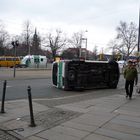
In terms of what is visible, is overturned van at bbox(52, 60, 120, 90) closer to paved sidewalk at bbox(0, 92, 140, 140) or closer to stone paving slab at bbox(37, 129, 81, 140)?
paved sidewalk at bbox(0, 92, 140, 140)

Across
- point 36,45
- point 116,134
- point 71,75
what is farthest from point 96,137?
point 36,45

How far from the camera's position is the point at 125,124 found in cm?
815

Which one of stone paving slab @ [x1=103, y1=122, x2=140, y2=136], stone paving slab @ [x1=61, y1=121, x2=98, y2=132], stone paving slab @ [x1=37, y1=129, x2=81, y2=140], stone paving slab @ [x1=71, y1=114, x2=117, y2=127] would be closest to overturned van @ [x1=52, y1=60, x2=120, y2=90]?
stone paving slab @ [x1=71, y1=114, x2=117, y2=127]

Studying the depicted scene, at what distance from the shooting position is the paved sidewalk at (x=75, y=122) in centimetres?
696

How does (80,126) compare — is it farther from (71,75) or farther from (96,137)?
(71,75)

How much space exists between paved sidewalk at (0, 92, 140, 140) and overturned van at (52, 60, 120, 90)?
5941 mm

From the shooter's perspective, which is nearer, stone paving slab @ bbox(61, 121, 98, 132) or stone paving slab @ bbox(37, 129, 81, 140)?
stone paving slab @ bbox(37, 129, 81, 140)

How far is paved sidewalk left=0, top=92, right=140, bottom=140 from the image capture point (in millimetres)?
6957

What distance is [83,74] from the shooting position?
17.3 m

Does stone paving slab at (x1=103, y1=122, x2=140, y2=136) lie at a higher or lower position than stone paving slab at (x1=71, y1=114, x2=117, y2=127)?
lower

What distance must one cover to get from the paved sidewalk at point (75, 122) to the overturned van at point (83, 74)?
19.5 ft

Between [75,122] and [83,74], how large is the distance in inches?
359

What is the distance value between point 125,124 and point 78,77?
9065 mm

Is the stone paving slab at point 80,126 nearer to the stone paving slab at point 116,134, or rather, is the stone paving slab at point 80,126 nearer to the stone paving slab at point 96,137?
the stone paving slab at point 116,134
